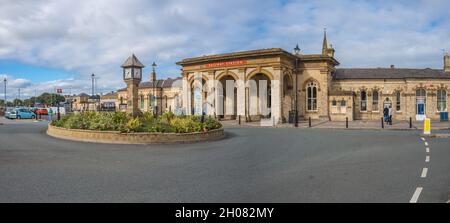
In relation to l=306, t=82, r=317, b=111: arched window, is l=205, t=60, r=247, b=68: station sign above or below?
above

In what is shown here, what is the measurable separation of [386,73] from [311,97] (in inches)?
392

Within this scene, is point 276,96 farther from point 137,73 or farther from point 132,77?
point 132,77

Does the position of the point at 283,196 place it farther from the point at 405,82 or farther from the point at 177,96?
the point at 177,96

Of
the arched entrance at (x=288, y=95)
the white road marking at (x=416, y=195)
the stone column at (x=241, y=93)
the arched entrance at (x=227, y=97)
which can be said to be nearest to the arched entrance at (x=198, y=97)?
the arched entrance at (x=227, y=97)

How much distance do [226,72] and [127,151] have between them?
21.1 meters

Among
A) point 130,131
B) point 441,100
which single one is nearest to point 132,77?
point 130,131

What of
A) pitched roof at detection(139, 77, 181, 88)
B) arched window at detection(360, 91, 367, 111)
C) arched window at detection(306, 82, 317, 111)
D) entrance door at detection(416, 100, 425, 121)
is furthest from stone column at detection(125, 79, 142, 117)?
pitched roof at detection(139, 77, 181, 88)

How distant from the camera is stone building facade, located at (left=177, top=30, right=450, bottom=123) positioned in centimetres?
3028

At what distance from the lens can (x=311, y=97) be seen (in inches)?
1288

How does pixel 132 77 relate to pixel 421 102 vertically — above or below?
above

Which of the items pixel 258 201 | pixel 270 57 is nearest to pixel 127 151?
pixel 258 201

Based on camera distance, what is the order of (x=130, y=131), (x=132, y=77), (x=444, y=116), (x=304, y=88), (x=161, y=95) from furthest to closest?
1. (x=161, y=95)
2. (x=304, y=88)
3. (x=444, y=116)
4. (x=132, y=77)
5. (x=130, y=131)

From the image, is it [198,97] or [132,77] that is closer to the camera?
[132,77]

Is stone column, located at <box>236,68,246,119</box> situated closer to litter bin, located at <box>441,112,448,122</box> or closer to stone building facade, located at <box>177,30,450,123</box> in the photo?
stone building facade, located at <box>177,30,450,123</box>
